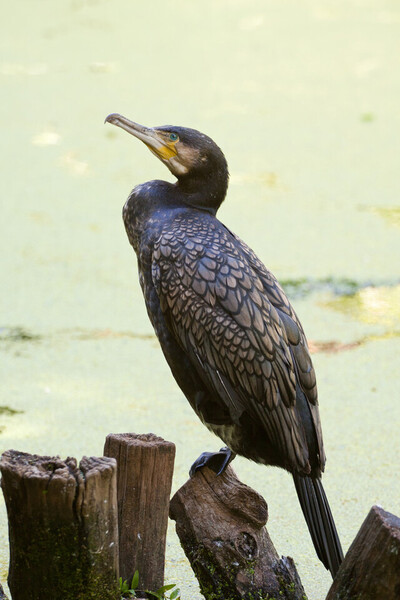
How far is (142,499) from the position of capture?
2.08 meters

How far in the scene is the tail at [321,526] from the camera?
2.12 metres

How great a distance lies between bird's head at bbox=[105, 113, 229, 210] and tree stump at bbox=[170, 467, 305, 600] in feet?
2.37

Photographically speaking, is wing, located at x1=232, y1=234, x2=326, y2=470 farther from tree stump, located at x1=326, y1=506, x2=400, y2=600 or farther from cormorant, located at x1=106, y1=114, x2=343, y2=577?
tree stump, located at x1=326, y1=506, x2=400, y2=600

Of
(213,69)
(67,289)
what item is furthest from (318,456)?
(213,69)

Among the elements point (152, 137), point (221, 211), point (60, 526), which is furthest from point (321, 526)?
point (221, 211)

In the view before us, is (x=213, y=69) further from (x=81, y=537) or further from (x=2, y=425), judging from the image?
(x=81, y=537)

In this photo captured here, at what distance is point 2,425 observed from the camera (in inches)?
127

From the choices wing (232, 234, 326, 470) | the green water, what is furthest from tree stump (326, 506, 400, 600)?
the green water

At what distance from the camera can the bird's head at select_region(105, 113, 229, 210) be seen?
2.34 meters

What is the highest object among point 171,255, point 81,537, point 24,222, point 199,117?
point 199,117

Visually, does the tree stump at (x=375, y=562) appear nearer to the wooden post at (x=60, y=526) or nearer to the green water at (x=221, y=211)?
the wooden post at (x=60, y=526)

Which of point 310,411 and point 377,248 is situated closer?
point 310,411

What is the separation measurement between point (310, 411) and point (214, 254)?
1.42 feet

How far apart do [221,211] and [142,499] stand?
3403 millimetres
